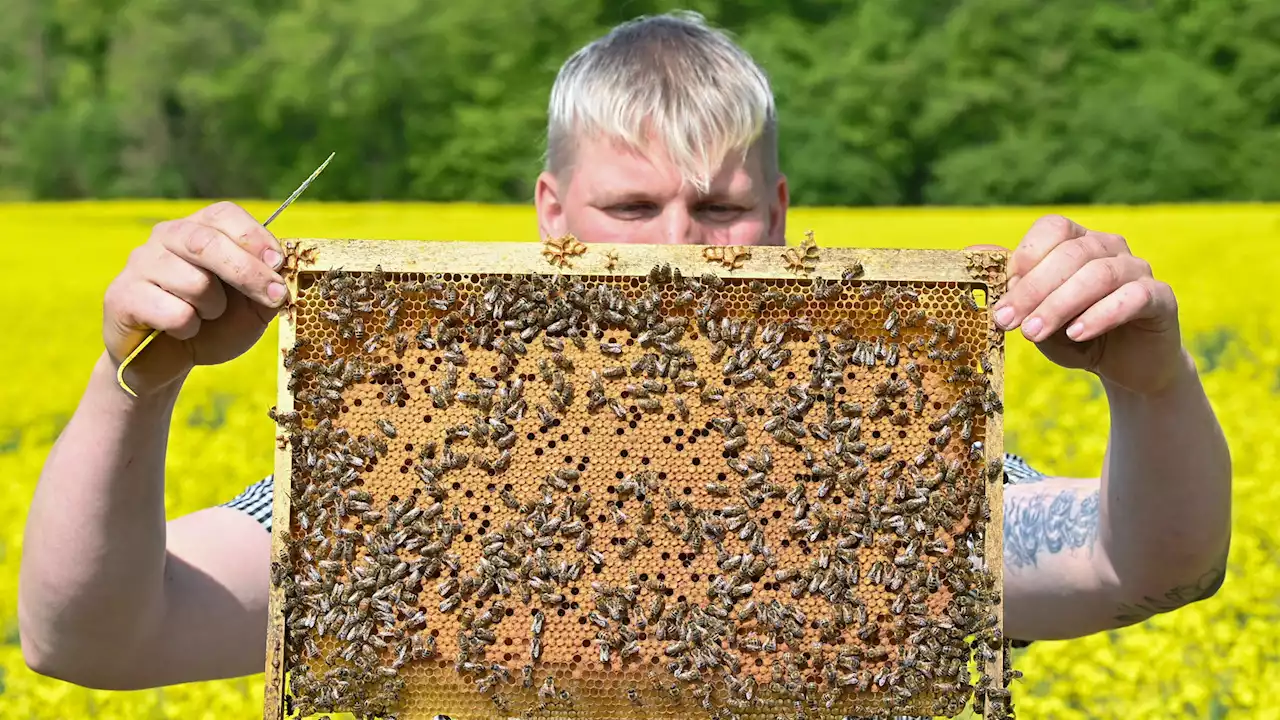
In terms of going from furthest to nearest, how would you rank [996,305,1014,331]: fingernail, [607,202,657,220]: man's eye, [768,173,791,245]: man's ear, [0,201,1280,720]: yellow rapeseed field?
[0,201,1280,720]: yellow rapeseed field, [768,173,791,245]: man's ear, [607,202,657,220]: man's eye, [996,305,1014,331]: fingernail

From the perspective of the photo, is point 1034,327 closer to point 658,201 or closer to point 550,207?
point 658,201

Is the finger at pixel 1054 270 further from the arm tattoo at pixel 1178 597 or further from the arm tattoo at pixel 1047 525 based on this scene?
the arm tattoo at pixel 1178 597

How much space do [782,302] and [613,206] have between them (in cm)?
87

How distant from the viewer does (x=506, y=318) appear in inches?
132

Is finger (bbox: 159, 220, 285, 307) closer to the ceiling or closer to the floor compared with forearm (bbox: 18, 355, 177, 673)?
closer to the ceiling

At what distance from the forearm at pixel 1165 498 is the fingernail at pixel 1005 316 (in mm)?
599

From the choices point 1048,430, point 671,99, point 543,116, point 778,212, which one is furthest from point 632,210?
point 543,116

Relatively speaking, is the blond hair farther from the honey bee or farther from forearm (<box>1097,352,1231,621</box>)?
forearm (<box>1097,352,1231,621</box>)

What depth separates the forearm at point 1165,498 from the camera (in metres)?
3.60

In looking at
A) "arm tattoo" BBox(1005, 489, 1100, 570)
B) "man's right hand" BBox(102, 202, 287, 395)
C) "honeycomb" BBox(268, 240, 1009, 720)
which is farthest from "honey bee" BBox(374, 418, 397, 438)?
"arm tattoo" BBox(1005, 489, 1100, 570)

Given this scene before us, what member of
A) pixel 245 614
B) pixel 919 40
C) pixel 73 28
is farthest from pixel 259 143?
pixel 245 614

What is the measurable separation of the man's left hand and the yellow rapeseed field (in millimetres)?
3724

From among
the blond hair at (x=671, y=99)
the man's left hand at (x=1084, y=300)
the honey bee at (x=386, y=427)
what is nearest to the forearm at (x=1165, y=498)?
the man's left hand at (x=1084, y=300)

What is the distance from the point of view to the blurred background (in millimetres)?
32312
